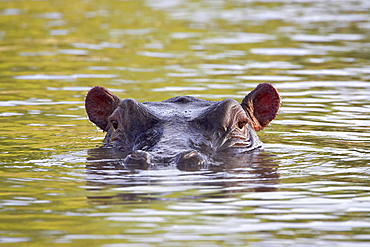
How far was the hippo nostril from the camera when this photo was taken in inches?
311

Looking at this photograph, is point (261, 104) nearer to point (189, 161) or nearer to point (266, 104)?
point (266, 104)

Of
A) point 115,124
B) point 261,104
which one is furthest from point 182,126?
point 261,104

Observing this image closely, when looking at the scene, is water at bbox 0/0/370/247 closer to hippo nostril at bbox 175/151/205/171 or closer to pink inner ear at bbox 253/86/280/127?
hippo nostril at bbox 175/151/205/171

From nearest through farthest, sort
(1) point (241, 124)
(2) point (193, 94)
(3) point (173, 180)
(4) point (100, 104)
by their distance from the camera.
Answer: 1. (3) point (173, 180)
2. (1) point (241, 124)
3. (4) point (100, 104)
4. (2) point (193, 94)

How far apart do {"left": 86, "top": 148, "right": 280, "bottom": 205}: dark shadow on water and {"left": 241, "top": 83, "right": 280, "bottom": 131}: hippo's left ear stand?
1441 millimetres

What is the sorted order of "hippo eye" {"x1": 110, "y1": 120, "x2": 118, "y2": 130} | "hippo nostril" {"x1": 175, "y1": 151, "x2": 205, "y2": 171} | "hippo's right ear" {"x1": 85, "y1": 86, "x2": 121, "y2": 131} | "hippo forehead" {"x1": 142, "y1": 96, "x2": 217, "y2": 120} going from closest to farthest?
"hippo nostril" {"x1": 175, "y1": 151, "x2": 205, "y2": 171} < "hippo forehead" {"x1": 142, "y1": 96, "x2": 217, "y2": 120} < "hippo eye" {"x1": 110, "y1": 120, "x2": 118, "y2": 130} < "hippo's right ear" {"x1": 85, "y1": 86, "x2": 121, "y2": 131}

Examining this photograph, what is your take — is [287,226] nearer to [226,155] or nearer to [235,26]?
[226,155]

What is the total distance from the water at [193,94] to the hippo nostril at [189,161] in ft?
0.34

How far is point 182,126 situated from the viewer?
8930mm

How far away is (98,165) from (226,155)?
1.36m

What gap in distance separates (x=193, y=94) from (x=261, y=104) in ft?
13.6

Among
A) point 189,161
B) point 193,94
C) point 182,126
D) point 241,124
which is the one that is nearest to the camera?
point 189,161

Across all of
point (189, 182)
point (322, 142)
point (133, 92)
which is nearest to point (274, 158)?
point (322, 142)

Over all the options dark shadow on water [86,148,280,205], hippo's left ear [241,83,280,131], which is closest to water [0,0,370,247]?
dark shadow on water [86,148,280,205]
